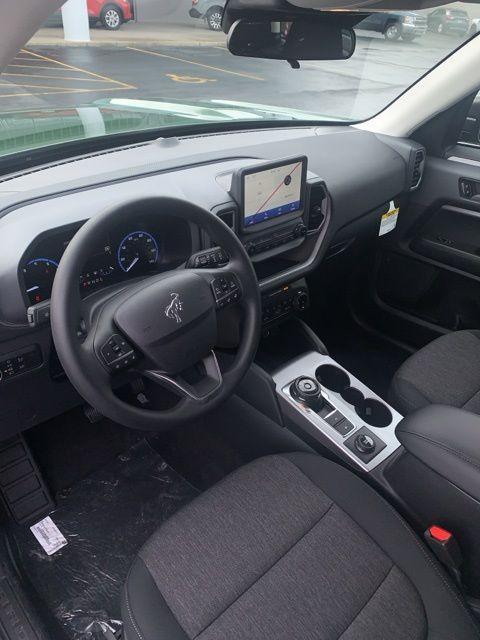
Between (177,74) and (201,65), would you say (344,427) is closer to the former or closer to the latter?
(177,74)

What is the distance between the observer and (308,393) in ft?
5.64

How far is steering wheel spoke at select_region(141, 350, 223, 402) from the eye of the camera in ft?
3.88

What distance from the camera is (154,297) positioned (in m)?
1.17

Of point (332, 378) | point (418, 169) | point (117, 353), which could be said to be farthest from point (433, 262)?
point (117, 353)

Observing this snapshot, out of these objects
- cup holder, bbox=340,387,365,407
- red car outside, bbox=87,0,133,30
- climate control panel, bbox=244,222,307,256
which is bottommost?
cup holder, bbox=340,387,365,407

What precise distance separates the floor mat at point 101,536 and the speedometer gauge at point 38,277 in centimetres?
101

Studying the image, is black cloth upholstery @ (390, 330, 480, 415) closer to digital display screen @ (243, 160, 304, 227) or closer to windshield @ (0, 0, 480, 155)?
digital display screen @ (243, 160, 304, 227)

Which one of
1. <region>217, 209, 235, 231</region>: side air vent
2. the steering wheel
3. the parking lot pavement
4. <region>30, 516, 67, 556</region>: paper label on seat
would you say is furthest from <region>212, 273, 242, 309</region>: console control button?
the parking lot pavement

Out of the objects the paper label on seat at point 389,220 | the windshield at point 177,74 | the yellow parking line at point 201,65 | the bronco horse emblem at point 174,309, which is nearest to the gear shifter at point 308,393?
the bronco horse emblem at point 174,309

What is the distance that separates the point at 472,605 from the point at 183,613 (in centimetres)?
74

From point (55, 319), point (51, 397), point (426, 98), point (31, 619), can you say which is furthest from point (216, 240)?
point (426, 98)

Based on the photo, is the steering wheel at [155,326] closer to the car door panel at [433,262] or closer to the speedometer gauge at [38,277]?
the speedometer gauge at [38,277]

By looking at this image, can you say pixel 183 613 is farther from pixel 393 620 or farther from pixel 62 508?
pixel 62 508

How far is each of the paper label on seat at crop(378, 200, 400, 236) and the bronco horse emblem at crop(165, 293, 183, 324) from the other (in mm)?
1447
